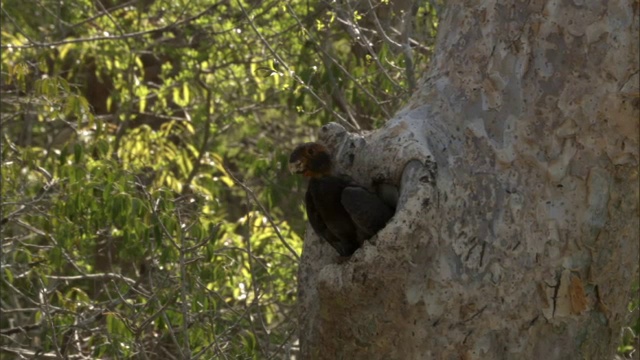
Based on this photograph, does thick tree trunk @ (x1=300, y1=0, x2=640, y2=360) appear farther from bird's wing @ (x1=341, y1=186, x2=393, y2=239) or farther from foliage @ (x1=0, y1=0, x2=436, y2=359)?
foliage @ (x1=0, y1=0, x2=436, y2=359)

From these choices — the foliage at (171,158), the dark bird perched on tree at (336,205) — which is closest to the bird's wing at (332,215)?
the dark bird perched on tree at (336,205)

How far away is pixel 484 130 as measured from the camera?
270cm

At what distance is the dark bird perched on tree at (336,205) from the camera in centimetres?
263

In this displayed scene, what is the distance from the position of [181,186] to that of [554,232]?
13.9 feet

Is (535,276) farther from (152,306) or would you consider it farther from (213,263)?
(213,263)

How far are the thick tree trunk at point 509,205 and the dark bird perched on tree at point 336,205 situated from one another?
0.22ft

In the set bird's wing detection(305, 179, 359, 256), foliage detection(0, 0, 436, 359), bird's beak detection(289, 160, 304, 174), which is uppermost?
bird's beak detection(289, 160, 304, 174)

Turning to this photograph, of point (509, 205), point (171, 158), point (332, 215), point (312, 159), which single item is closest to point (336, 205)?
point (332, 215)

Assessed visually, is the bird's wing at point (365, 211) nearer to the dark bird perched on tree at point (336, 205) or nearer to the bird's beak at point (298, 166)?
the dark bird perched on tree at point (336, 205)

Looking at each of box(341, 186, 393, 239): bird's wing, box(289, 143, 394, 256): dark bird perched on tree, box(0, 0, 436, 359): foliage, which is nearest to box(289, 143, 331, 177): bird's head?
box(289, 143, 394, 256): dark bird perched on tree

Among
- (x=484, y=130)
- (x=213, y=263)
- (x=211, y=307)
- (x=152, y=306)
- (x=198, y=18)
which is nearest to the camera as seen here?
(x=484, y=130)

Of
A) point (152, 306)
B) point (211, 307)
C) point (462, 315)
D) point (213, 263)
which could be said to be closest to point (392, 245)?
point (462, 315)

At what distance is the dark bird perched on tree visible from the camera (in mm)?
2635

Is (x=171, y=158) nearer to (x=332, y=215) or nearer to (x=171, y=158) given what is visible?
(x=171, y=158)
